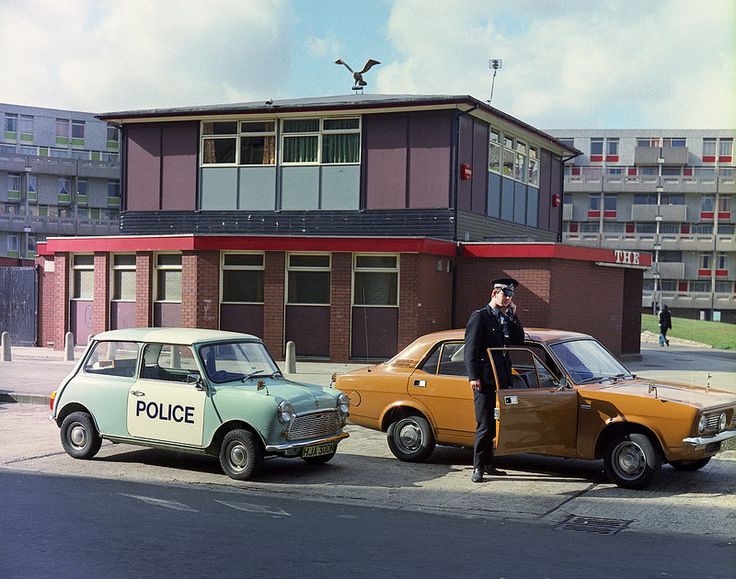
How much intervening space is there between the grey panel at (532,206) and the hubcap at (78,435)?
21.8 m

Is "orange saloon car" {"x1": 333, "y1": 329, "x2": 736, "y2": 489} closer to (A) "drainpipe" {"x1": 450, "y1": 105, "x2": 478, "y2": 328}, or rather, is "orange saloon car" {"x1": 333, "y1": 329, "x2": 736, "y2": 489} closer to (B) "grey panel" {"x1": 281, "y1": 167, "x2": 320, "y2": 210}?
(A) "drainpipe" {"x1": 450, "y1": 105, "x2": 478, "y2": 328}

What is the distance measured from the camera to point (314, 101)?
27234 millimetres

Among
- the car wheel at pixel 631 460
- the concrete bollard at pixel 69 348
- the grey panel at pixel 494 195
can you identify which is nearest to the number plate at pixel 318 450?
the car wheel at pixel 631 460

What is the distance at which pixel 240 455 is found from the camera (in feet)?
31.7

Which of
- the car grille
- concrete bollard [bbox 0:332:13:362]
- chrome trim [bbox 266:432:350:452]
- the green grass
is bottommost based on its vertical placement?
the green grass

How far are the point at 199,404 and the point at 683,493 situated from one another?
5.08m

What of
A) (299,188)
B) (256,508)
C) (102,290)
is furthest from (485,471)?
(102,290)

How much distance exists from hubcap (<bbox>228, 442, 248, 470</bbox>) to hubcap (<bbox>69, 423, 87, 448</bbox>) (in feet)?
6.61

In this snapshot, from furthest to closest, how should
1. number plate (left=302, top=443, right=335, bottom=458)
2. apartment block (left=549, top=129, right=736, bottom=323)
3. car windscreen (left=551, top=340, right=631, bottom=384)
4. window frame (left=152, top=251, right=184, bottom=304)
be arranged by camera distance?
apartment block (left=549, top=129, right=736, bottom=323), window frame (left=152, top=251, right=184, bottom=304), car windscreen (left=551, top=340, right=631, bottom=384), number plate (left=302, top=443, right=335, bottom=458)

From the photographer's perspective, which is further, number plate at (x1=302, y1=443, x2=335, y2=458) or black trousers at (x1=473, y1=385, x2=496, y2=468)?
number plate at (x1=302, y1=443, x2=335, y2=458)

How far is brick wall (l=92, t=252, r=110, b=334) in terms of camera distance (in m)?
25.2

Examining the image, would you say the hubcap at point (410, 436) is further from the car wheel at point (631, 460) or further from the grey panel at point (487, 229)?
the grey panel at point (487, 229)

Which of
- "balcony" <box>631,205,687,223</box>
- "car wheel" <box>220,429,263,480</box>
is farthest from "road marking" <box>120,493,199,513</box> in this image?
"balcony" <box>631,205,687,223</box>

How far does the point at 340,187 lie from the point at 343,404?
16161mm
